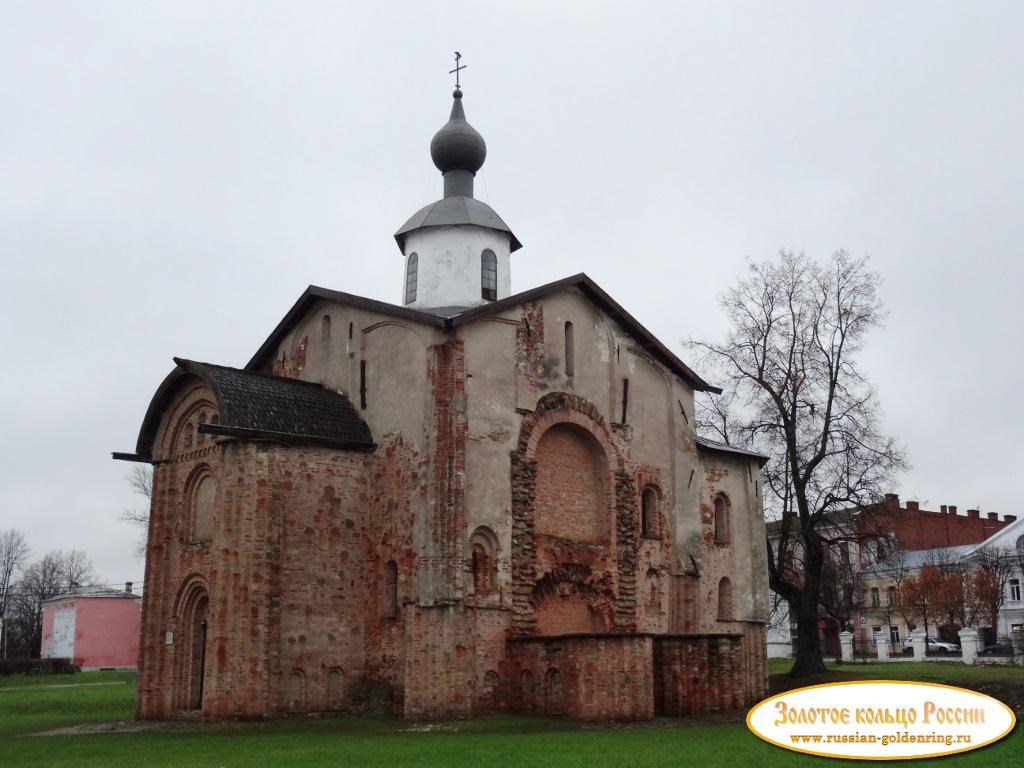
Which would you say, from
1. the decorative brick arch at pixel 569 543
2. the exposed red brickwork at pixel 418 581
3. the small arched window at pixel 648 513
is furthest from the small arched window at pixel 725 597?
the decorative brick arch at pixel 569 543

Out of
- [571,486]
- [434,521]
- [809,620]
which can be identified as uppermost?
[571,486]

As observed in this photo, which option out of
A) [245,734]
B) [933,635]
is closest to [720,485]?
[245,734]

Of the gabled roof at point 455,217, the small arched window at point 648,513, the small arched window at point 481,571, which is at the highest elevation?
the gabled roof at point 455,217

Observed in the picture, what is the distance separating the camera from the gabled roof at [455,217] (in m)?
25.5

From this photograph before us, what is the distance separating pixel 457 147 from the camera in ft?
88.0

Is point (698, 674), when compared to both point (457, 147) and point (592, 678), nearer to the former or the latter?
point (592, 678)

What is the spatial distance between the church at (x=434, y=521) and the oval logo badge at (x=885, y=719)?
7552 millimetres

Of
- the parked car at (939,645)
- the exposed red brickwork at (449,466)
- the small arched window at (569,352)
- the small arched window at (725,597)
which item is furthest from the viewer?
the parked car at (939,645)

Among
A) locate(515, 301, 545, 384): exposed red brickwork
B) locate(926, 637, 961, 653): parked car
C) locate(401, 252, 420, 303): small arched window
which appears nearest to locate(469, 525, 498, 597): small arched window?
locate(515, 301, 545, 384): exposed red brickwork

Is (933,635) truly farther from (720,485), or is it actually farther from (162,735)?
(162,735)

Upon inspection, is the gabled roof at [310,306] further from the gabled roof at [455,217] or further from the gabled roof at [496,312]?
the gabled roof at [455,217]

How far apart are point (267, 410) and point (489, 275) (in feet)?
23.3

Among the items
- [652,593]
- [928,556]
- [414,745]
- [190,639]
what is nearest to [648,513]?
[652,593]

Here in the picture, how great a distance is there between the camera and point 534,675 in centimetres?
1986
